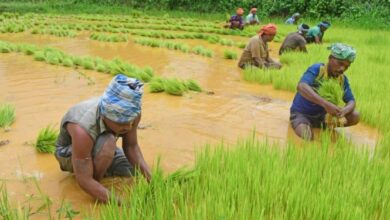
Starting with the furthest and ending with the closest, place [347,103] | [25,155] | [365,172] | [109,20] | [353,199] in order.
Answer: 1. [109,20]
2. [347,103]
3. [25,155]
4. [365,172]
5. [353,199]

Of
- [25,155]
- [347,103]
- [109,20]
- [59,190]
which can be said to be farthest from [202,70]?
[109,20]

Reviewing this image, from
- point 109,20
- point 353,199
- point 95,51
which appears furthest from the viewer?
point 109,20

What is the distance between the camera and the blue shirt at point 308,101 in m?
4.01

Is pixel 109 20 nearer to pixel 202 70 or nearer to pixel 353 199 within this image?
pixel 202 70

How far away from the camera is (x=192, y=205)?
2336mm

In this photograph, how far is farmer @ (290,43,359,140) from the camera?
3770 mm

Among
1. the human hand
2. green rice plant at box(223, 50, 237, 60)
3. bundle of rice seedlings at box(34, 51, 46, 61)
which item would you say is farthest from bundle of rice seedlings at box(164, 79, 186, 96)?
green rice plant at box(223, 50, 237, 60)

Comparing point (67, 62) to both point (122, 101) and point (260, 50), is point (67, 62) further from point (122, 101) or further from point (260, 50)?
point (122, 101)

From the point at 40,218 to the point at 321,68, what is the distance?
2.84m

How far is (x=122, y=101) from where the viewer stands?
2396 mm

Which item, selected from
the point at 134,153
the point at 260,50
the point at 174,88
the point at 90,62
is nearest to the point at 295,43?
the point at 260,50

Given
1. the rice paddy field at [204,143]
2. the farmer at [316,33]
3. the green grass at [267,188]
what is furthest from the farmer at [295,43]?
the green grass at [267,188]

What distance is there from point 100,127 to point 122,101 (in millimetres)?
253

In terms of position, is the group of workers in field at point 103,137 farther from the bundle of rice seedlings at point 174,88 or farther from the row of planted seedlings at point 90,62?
the row of planted seedlings at point 90,62
